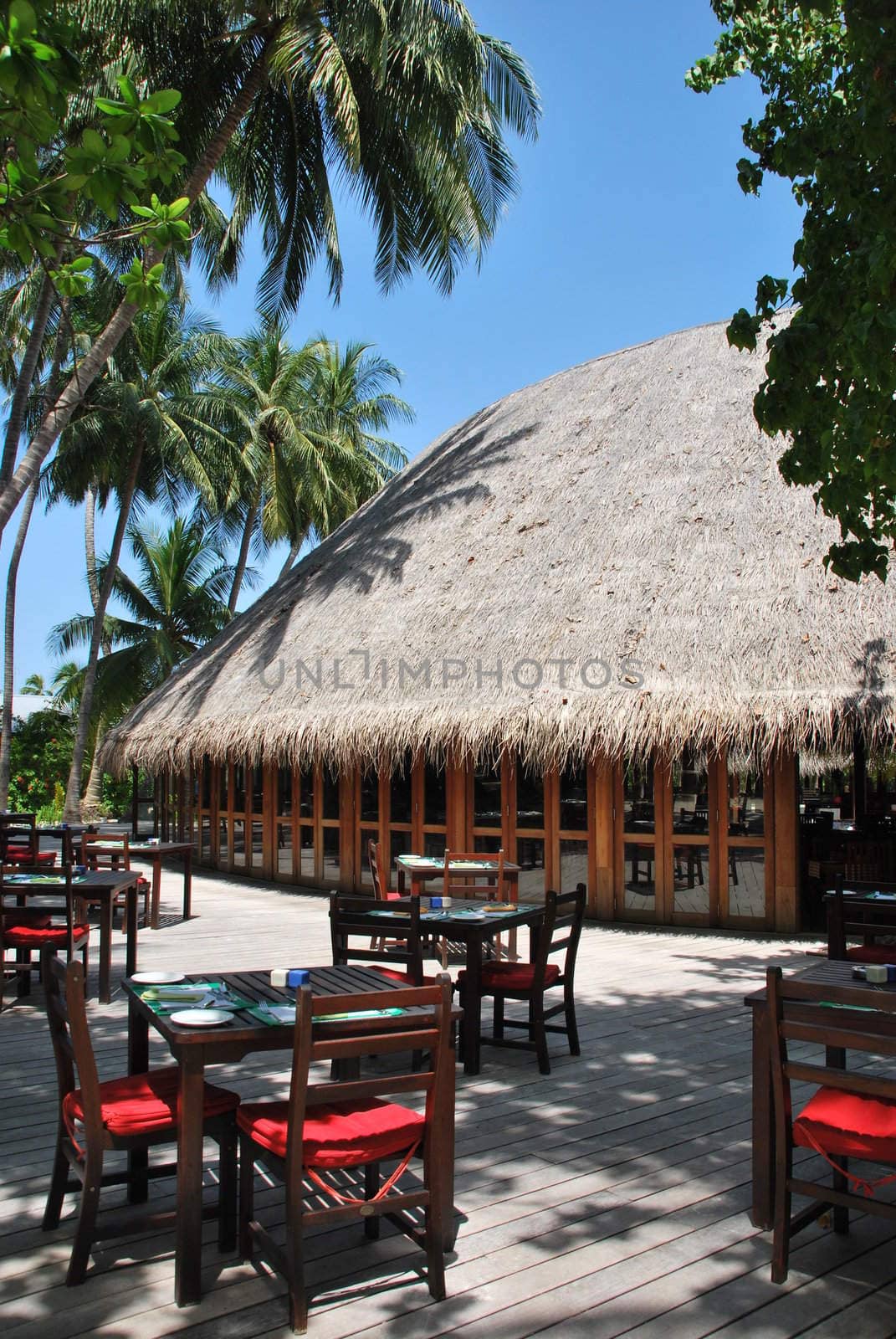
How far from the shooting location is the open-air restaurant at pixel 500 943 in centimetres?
286

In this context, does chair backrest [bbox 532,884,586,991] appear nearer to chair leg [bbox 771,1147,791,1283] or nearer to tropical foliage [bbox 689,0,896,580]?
chair leg [bbox 771,1147,791,1283]

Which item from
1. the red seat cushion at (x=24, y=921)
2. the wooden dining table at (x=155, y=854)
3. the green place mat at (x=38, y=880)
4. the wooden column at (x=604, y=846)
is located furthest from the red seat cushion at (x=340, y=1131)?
the wooden column at (x=604, y=846)

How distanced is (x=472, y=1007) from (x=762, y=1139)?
6.36ft

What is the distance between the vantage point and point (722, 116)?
9398 millimetres

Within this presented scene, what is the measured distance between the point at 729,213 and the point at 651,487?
302cm

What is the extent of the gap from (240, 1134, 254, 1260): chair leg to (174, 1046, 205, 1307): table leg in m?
0.21

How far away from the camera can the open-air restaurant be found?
286cm

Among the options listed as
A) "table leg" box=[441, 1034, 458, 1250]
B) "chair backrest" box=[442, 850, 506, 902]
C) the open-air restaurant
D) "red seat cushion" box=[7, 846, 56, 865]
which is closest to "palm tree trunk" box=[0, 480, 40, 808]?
the open-air restaurant

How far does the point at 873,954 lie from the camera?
5.70 metres

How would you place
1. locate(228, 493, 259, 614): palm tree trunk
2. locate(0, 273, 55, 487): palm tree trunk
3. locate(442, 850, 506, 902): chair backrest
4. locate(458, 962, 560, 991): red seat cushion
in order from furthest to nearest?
locate(228, 493, 259, 614): palm tree trunk, locate(0, 273, 55, 487): palm tree trunk, locate(442, 850, 506, 902): chair backrest, locate(458, 962, 560, 991): red seat cushion

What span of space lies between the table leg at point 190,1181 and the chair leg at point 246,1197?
208 millimetres

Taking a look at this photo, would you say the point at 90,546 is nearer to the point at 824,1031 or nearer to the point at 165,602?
the point at 165,602

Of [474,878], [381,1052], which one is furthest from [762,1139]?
[474,878]

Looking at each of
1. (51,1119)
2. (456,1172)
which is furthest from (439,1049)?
(51,1119)
